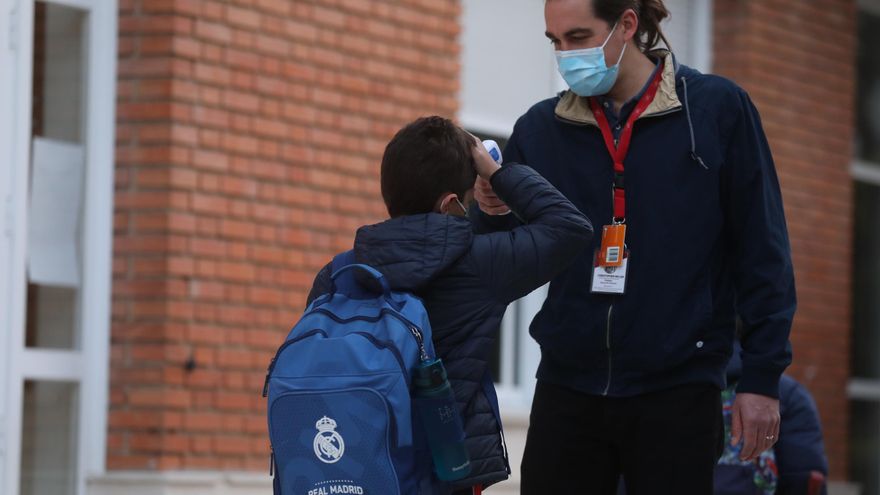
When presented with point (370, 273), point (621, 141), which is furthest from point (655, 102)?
point (370, 273)

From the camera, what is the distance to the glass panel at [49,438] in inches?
282

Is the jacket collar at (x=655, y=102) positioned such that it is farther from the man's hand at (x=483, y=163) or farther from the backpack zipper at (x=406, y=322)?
the backpack zipper at (x=406, y=322)

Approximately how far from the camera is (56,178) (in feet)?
23.9

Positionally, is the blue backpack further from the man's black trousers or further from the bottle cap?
the man's black trousers

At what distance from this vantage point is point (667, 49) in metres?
4.26

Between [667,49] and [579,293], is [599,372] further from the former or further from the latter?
[667,49]

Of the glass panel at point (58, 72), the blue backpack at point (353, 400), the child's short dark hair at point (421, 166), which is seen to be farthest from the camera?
the glass panel at point (58, 72)

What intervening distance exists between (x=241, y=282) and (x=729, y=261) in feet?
12.4

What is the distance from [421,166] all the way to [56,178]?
3.95 metres

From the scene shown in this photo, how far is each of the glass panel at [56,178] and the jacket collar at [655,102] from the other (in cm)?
355

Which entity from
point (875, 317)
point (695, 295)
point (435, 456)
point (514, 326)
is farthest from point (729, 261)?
point (875, 317)

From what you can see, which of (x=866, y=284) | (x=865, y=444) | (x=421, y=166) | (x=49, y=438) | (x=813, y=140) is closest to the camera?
(x=421, y=166)

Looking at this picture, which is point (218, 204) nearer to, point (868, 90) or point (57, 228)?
point (57, 228)

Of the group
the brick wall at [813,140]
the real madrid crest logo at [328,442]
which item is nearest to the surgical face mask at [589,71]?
the real madrid crest logo at [328,442]
